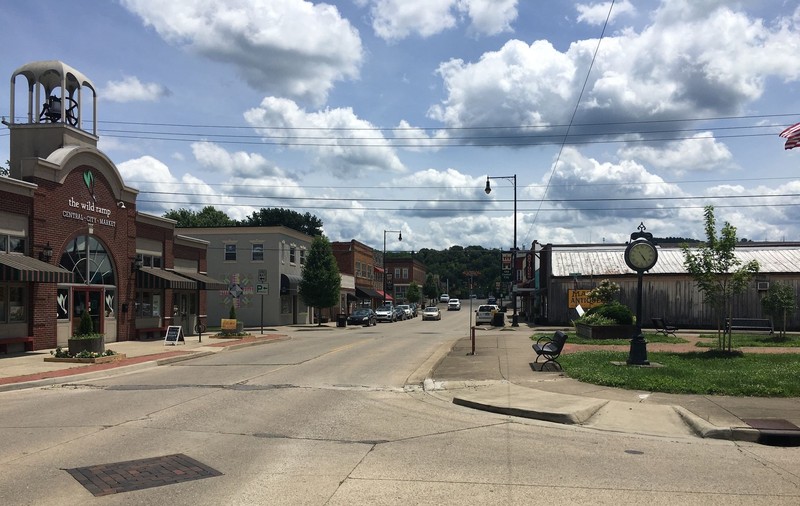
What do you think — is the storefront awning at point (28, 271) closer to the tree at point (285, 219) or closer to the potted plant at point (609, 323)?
the potted plant at point (609, 323)

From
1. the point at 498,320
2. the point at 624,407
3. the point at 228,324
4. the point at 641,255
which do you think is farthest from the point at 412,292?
the point at 624,407

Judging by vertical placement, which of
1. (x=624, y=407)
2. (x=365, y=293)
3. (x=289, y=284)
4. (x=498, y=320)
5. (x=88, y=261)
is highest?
(x=88, y=261)

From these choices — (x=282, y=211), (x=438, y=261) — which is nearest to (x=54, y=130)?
(x=282, y=211)

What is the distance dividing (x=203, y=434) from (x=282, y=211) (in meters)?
91.8

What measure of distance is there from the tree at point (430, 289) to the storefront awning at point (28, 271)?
375 ft

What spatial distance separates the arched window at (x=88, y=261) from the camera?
24.3m

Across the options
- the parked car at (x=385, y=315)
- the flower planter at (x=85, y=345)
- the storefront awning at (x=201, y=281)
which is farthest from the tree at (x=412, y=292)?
the flower planter at (x=85, y=345)

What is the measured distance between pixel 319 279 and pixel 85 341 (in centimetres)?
3127

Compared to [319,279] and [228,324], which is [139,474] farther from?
[319,279]

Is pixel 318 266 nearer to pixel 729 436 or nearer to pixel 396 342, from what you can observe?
pixel 396 342

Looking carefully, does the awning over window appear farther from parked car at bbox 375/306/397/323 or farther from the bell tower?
the bell tower

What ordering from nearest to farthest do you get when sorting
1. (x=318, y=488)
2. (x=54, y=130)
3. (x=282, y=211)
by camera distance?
(x=318, y=488)
(x=54, y=130)
(x=282, y=211)

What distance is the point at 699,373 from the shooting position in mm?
14148

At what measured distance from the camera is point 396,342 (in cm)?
2992
